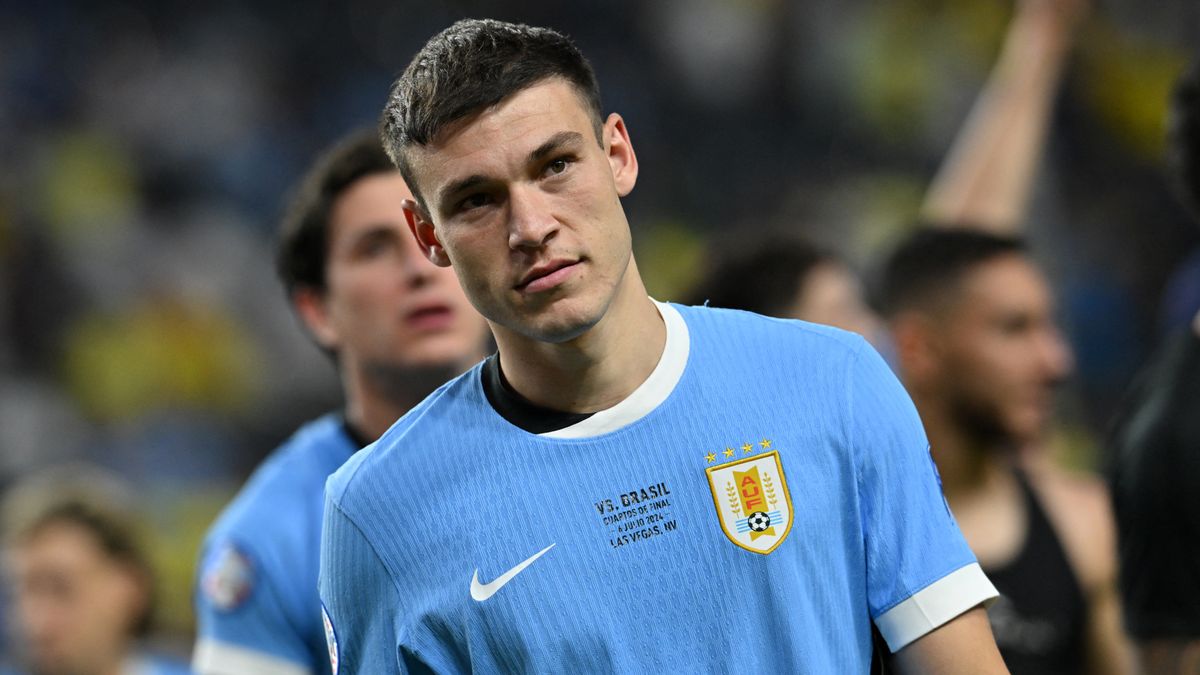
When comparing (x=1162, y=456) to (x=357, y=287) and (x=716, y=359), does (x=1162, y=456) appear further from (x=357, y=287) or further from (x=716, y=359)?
(x=357, y=287)

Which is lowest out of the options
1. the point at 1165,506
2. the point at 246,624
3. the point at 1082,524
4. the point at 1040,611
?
the point at 1040,611

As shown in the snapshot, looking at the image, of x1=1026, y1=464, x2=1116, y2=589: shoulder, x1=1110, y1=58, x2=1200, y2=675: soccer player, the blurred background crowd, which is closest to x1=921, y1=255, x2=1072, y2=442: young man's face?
x1=1026, y1=464, x2=1116, y2=589: shoulder

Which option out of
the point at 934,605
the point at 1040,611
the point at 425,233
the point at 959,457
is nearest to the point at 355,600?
the point at 425,233

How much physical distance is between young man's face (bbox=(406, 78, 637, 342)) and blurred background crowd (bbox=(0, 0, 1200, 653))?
26.0ft

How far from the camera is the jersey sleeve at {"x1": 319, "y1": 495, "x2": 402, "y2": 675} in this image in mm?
2340

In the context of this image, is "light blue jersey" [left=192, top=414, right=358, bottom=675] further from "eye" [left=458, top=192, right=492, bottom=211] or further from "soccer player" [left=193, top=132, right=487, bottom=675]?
"eye" [left=458, top=192, right=492, bottom=211]

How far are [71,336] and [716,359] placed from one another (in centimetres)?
884

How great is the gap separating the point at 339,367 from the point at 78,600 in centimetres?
232

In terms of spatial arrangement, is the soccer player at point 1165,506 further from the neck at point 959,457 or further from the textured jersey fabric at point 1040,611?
the neck at point 959,457

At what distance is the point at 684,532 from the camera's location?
7.38ft

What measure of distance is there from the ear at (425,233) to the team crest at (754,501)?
0.55 meters

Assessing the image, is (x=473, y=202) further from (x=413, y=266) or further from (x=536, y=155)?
(x=413, y=266)

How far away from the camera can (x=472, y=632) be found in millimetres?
2262

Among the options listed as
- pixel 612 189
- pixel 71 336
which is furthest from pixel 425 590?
pixel 71 336
